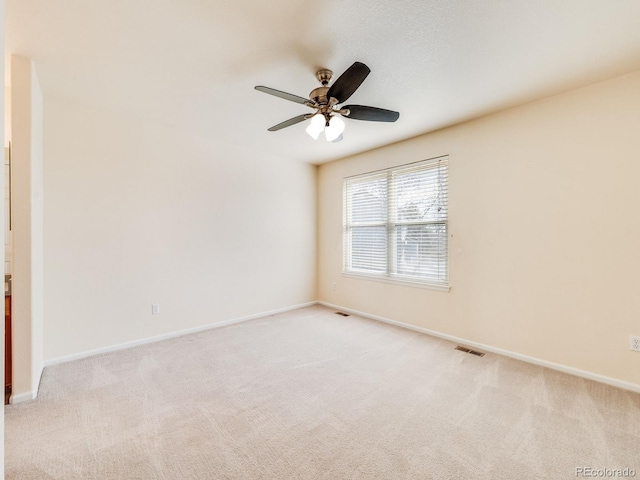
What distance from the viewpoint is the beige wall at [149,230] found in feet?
9.47

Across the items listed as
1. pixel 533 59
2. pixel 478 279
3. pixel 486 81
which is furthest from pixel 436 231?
pixel 533 59

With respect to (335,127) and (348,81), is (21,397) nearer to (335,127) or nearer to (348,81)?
(335,127)

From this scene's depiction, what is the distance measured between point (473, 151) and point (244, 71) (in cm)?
247

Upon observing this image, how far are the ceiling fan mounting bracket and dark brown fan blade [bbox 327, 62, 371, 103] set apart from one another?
9.8 inches

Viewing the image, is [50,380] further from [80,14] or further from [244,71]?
[244,71]

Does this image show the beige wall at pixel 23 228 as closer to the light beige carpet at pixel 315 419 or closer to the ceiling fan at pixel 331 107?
the light beige carpet at pixel 315 419

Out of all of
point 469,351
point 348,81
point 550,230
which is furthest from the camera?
point 469,351

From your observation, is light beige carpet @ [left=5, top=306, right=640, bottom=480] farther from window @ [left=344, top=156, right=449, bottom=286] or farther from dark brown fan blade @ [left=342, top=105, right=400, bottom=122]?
dark brown fan blade @ [left=342, top=105, right=400, bottom=122]

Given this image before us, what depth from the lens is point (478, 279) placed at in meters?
3.27

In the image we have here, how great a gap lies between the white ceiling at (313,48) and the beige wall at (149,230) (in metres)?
0.50

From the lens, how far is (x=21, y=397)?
2.23 m

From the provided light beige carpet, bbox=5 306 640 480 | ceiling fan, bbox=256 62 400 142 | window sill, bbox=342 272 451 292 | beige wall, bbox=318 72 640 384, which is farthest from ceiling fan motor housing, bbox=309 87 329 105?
window sill, bbox=342 272 451 292

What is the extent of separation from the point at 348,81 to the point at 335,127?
0.43 m

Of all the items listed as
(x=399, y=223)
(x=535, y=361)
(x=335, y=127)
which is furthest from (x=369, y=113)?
(x=535, y=361)
